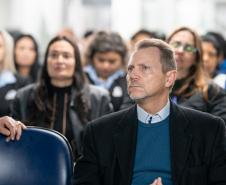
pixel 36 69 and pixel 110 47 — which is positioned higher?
pixel 110 47

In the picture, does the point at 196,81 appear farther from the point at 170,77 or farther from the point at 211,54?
the point at 211,54

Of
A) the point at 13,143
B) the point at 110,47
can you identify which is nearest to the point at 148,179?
the point at 13,143

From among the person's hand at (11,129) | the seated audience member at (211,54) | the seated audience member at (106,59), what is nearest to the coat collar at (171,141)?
the person's hand at (11,129)

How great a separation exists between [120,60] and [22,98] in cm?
116

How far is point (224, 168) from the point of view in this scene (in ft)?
7.78

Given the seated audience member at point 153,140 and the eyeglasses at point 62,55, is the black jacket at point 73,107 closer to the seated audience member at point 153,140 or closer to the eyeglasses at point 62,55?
the eyeglasses at point 62,55

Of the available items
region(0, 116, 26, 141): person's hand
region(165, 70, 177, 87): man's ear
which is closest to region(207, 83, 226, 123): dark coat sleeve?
region(165, 70, 177, 87): man's ear

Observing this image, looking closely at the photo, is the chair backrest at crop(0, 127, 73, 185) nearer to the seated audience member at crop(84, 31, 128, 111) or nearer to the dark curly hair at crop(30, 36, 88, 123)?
the dark curly hair at crop(30, 36, 88, 123)

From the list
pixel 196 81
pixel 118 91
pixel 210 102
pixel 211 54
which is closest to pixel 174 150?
pixel 210 102

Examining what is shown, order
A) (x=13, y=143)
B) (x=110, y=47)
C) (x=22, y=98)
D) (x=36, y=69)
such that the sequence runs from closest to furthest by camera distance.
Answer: (x=13, y=143) → (x=22, y=98) → (x=110, y=47) → (x=36, y=69)

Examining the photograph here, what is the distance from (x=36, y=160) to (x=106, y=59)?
7.63 feet

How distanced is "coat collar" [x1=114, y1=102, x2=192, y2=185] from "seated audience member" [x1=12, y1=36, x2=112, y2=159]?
1049 millimetres

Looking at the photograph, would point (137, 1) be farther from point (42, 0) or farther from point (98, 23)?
point (42, 0)

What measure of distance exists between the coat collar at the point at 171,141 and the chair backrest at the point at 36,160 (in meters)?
0.21
